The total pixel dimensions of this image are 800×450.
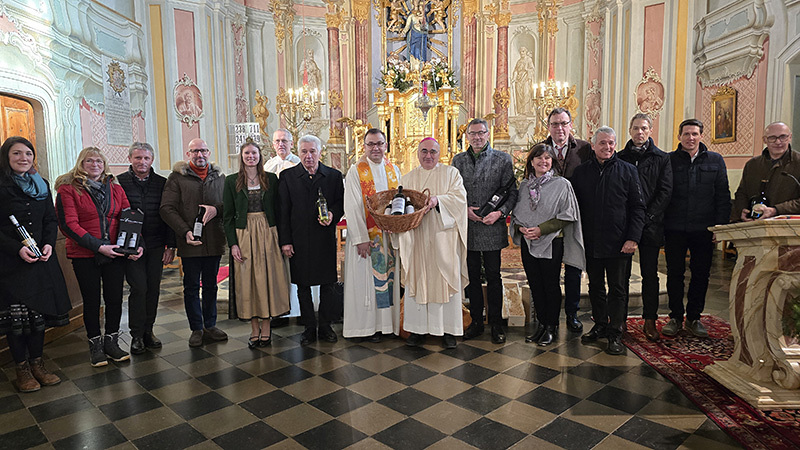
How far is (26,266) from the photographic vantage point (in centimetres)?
322

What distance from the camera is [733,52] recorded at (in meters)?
7.18

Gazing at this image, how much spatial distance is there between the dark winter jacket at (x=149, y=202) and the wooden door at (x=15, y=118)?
341 cm

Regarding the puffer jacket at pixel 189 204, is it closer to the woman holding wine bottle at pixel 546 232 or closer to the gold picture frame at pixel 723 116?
the woman holding wine bottle at pixel 546 232

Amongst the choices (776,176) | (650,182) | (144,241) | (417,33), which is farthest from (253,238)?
(417,33)

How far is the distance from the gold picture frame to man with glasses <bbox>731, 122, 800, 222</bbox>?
4229 millimetres

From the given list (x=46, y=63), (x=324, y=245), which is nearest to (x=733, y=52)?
(x=324, y=245)

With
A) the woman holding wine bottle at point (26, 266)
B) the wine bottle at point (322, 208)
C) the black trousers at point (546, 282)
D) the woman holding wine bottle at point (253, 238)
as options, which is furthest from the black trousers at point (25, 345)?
the black trousers at point (546, 282)

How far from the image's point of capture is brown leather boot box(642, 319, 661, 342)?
392 cm

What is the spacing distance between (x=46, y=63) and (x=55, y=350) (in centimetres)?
422

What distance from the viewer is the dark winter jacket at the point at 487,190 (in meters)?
3.87

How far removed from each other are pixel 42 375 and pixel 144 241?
110cm

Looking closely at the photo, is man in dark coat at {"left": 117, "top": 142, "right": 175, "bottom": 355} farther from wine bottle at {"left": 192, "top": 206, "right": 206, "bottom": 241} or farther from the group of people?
wine bottle at {"left": 192, "top": 206, "right": 206, "bottom": 241}

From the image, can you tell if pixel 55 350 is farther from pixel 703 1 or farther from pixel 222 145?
pixel 703 1

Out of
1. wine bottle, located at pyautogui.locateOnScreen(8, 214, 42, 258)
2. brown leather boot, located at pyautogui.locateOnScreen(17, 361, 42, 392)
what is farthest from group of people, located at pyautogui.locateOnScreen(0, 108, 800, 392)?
brown leather boot, located at pyautogui.locateOnScreen(17, 361, 42, 392)
